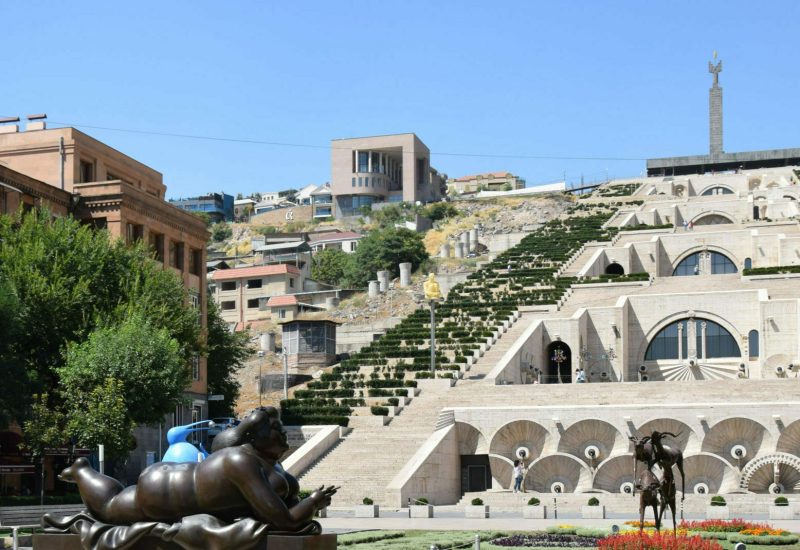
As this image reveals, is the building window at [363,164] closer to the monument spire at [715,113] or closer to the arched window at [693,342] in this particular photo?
the monument spire at [715,113]

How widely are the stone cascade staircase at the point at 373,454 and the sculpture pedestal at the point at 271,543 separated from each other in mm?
27810

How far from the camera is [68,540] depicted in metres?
12.0

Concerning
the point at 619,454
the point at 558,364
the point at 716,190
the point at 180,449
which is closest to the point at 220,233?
the point at 716,190

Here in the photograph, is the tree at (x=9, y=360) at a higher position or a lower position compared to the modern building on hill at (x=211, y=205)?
lower

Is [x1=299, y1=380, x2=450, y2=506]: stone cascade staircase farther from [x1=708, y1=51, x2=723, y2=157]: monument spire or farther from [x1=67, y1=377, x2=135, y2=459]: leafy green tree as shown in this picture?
[x1=708, y1=51, x2=723, y2=157]: monument spire

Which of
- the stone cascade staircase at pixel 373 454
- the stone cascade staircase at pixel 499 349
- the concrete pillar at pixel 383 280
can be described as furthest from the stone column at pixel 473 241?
the stone cascade staircase at pixel 373 454

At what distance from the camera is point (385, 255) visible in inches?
4151

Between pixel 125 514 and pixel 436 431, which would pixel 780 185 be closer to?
pixel 436 431

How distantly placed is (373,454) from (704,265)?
42619 mm

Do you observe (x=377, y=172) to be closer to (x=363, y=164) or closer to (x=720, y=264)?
(x=363, y=164)

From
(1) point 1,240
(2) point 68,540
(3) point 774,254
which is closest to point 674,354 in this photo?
(3) point 774,254

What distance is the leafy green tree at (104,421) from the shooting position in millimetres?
35469

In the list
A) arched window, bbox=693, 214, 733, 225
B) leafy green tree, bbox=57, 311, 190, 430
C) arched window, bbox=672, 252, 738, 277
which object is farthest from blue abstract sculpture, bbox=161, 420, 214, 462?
arched window, bbox=693, 214, 733, 225

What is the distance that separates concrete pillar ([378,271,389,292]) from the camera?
313 feet
